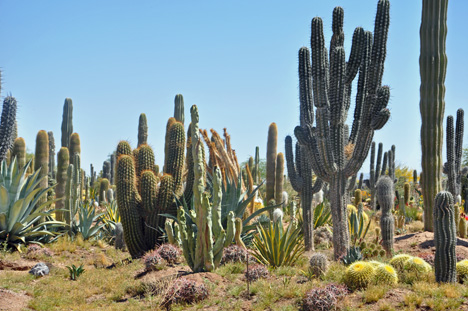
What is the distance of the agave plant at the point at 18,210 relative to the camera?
42.9 ft

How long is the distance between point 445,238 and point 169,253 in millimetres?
5419

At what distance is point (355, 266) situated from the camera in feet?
28.9

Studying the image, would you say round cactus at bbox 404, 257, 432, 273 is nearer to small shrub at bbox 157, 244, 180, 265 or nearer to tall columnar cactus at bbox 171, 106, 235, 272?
tall columnar cactus at bbox 171, 106, 235, 272

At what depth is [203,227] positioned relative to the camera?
9750 mm

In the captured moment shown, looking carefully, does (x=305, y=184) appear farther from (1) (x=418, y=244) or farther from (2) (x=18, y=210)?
(2) (x=18, y=210)

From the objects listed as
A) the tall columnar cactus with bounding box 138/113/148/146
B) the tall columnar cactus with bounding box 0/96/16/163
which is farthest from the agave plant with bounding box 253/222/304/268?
the tall columnar cactus with bounding box 138/113/148/146

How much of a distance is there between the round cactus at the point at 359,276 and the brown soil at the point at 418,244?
14.3 feet

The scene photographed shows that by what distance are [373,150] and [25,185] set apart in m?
16.5

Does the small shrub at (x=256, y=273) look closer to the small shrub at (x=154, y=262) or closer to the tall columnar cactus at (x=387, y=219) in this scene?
the small shrub at (x=154, y=262)

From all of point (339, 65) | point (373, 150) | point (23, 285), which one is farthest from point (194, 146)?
point (373, 150)

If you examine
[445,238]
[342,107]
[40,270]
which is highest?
[342,107]

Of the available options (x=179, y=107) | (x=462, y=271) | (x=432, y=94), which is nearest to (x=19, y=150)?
(x=179, y=107)

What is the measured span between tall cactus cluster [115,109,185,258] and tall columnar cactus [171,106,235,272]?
6.62 feet

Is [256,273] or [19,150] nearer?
[256,273]
